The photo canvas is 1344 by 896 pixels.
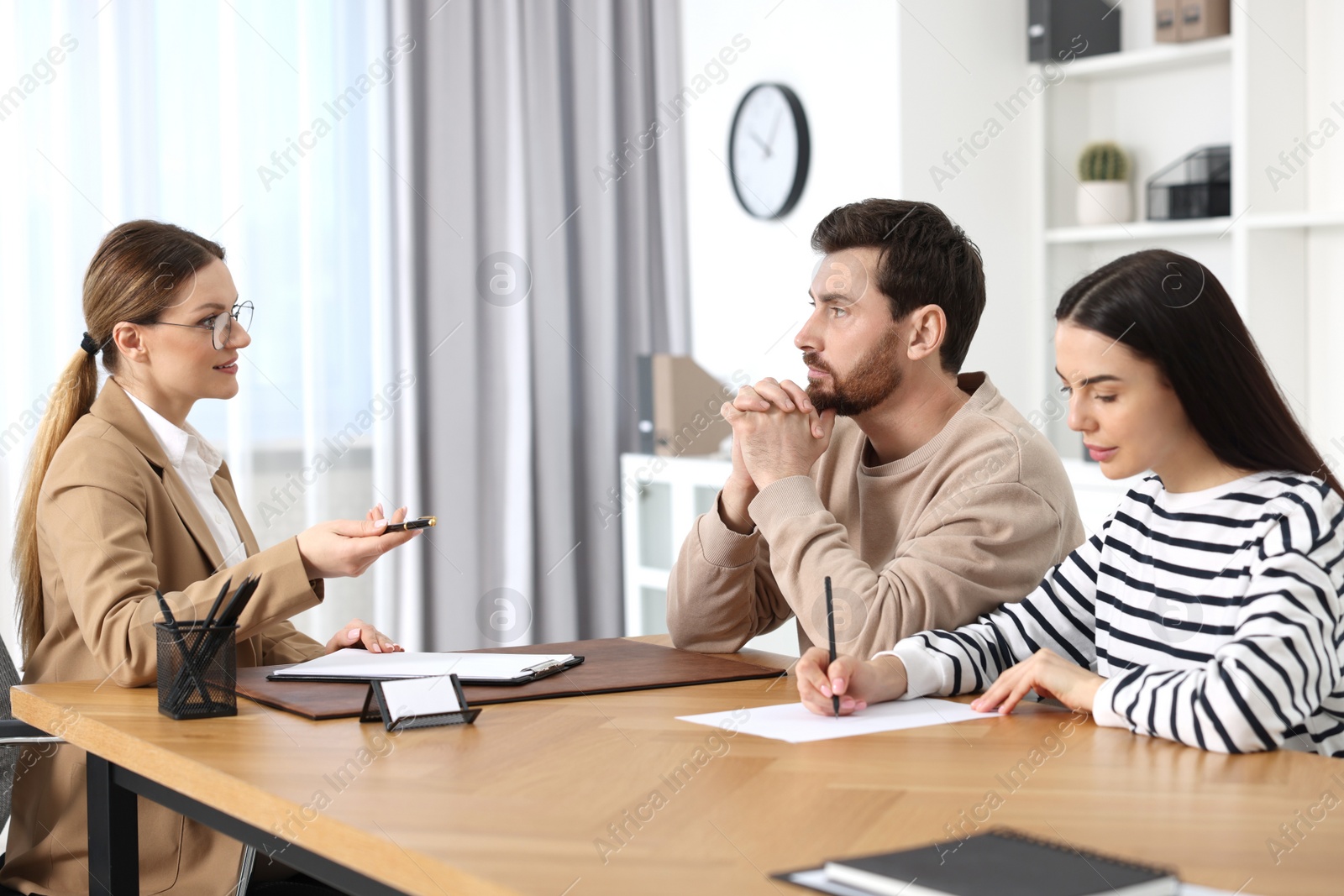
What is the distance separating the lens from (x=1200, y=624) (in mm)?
1318

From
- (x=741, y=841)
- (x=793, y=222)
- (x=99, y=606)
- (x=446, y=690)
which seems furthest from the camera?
(x=793, y=222)

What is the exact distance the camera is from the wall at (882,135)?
3.39m

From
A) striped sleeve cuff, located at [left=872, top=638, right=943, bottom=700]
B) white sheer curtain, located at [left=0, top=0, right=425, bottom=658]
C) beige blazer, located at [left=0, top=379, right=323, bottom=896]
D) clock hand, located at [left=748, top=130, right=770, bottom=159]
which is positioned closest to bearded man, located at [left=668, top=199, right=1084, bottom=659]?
striped sleeve cuff, located at [left=872, top=638, right=943, bottom=700]

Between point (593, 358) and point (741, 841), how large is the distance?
3279mm

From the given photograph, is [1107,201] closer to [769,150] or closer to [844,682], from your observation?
[769,150]

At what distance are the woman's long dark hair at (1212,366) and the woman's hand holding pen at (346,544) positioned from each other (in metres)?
0.84

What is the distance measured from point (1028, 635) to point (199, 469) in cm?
118

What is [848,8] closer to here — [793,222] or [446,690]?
[793,222]

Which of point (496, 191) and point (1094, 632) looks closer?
point (1094, 632)

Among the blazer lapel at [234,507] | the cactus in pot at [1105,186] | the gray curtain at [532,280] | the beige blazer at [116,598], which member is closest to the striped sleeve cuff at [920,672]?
the beige blazer at [116,598]

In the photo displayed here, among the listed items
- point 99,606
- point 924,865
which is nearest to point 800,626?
point 99,606

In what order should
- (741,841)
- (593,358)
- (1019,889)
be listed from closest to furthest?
1. (1019,889)
2. (741,841)
3. (593,358)

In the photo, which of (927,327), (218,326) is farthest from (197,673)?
(927,327)

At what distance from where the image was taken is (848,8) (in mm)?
3512
